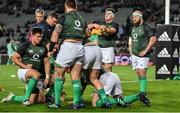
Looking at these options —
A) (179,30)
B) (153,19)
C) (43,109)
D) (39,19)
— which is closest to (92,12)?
(153,19)

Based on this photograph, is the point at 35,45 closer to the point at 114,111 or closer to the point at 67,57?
the point at 67,57

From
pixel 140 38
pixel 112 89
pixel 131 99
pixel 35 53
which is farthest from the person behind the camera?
pixel 140 38

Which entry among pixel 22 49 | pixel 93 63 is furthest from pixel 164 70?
pixel 93 63

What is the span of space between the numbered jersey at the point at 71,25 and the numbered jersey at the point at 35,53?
3.28 feet

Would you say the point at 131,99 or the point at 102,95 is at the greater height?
the point at 102,95

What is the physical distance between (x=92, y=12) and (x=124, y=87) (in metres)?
26.3

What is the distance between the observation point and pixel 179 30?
1981 centimetres

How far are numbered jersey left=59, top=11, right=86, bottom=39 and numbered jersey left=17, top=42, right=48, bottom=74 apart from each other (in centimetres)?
100

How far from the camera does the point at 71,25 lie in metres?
9.81

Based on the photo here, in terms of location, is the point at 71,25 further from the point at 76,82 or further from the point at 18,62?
the point at 18,62

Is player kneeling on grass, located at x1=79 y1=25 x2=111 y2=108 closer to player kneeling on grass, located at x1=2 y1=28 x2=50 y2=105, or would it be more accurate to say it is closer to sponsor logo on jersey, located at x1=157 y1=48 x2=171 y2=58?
player kneeling on grass, located at x1=2 y1=28 x2=50 y2=105

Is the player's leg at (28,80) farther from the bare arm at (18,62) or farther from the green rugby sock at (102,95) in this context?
the green rugby sock at (102,95)

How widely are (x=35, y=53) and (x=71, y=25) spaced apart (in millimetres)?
1337

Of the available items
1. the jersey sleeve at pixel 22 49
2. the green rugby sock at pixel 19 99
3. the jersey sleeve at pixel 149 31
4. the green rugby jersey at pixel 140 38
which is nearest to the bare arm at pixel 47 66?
the jersey sleeve at pixel 22 49
